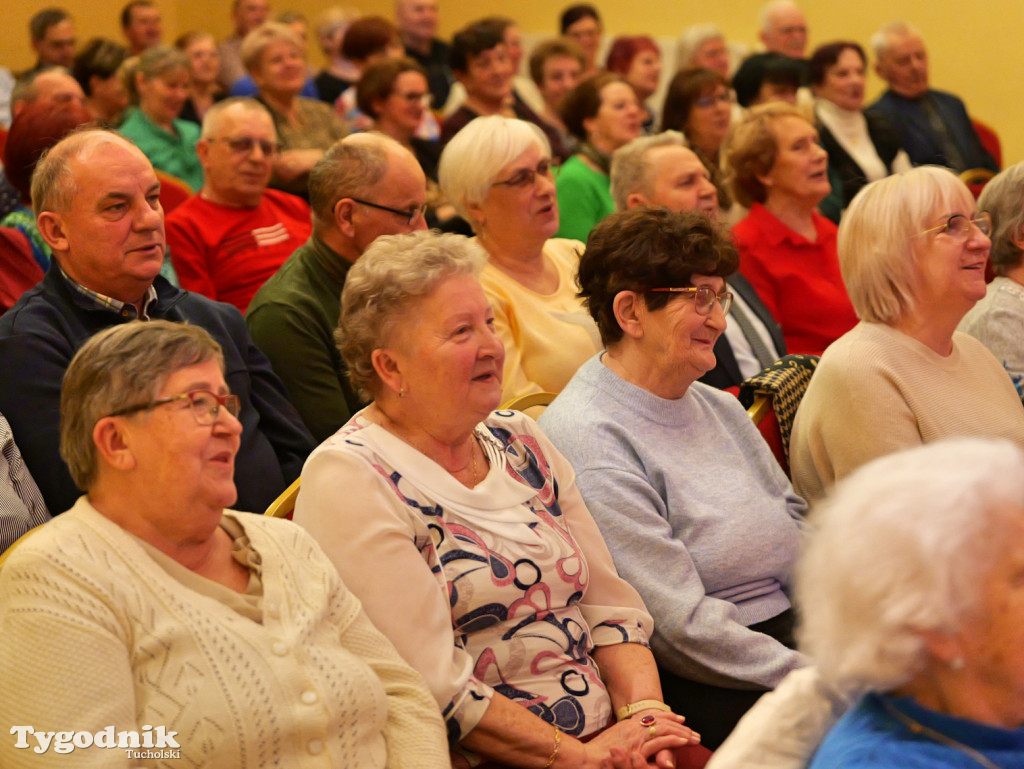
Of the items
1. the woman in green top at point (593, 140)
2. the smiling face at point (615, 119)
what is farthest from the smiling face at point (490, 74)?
the smiling face at point (615, 119)

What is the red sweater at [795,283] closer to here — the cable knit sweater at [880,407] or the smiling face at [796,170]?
the smiling face at [796,170]

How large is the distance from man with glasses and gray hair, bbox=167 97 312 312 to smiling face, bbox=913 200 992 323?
6.43ft

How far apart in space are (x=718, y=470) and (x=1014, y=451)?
1025mm

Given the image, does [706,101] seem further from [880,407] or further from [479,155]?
[880,407]

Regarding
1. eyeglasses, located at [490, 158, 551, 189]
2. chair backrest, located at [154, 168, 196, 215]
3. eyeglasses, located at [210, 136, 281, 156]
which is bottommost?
chair backrest, located at [154, 168, 196, 215]

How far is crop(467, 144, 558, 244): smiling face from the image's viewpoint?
3.11m

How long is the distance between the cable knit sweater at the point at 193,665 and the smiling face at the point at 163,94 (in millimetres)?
4054

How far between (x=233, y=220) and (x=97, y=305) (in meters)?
1.46

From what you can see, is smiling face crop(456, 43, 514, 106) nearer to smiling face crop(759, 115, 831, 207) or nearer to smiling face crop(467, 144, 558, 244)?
smiling face crop(759, 115, 831, 207)

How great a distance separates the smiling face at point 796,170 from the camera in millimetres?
3801

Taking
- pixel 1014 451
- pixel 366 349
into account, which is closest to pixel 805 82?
pixel 366 349

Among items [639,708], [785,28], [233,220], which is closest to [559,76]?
[785,28]

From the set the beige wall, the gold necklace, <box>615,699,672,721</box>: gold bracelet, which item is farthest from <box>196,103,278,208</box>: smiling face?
the beige wall

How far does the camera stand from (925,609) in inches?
45.2
